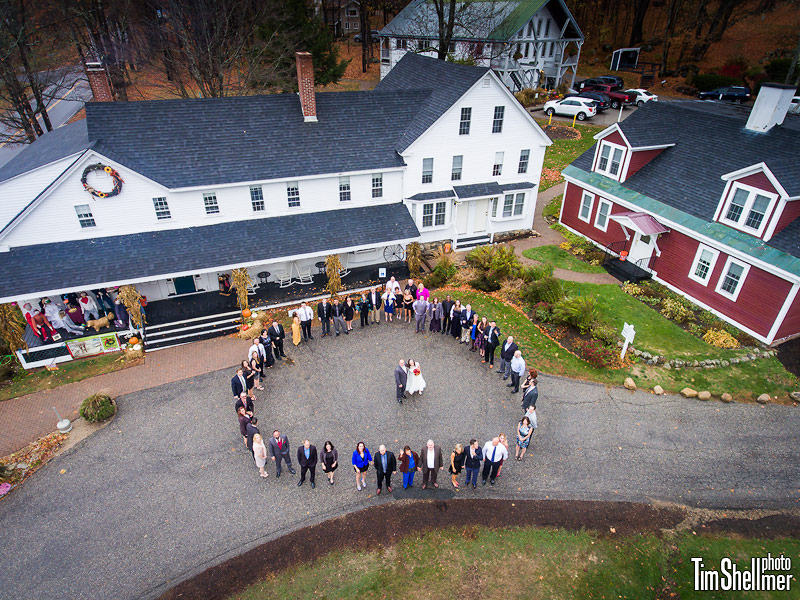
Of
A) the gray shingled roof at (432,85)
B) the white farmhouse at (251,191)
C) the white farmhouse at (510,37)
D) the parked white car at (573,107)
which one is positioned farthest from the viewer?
the white farmhouse at (510,37)

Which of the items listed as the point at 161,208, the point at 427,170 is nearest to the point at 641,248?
the point at 427,170

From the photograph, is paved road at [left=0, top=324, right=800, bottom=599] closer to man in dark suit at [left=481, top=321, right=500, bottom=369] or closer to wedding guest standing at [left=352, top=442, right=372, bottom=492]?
wedding guest standing at [left=352, top=442, right=372, bottom=492]

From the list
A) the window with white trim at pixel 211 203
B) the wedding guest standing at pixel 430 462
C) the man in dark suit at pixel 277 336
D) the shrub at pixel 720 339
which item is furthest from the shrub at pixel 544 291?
the window with white trim at pixel 211 203

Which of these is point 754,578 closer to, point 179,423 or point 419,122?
point 179,423

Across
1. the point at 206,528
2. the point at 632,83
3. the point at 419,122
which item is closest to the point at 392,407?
the point at 206,528

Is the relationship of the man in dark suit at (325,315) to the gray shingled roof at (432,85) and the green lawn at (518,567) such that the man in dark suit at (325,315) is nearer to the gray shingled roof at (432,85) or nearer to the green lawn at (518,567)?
the gray shingled roof at (432,85)

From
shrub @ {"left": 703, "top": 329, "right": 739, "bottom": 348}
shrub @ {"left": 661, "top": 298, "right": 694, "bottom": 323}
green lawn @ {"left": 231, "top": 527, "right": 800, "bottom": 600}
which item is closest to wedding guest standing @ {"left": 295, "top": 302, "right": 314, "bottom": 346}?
green lawn @ {"left": 231, "top": 527, "right": 800, "bottom": 600}

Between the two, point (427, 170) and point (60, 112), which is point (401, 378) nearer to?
point (427, 170)
